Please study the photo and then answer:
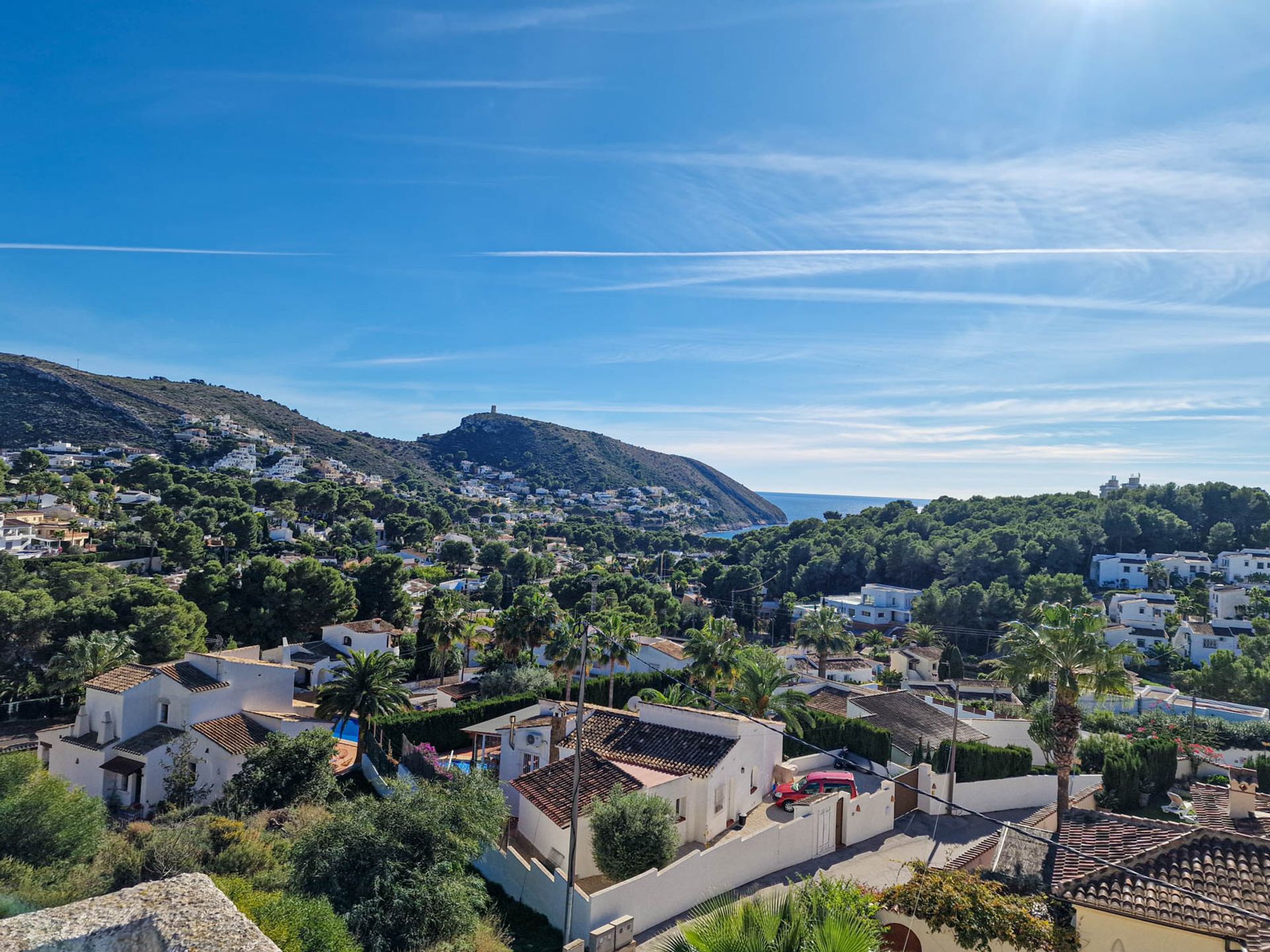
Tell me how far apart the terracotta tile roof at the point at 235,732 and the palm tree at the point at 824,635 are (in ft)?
107

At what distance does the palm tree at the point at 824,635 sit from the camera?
161 ft

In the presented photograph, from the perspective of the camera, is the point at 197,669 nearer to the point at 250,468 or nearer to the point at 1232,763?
the point at 1232,763

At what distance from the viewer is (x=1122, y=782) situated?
24.2 m

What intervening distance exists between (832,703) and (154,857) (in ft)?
85.0

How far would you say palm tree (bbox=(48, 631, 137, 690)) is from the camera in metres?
35.0

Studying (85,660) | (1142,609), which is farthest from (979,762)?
(1142,609)

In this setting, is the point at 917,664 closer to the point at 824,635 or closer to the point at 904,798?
the point at 824,635

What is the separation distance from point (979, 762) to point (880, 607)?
67323mm

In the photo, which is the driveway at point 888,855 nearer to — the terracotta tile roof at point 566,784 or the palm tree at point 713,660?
the terracotta tile roof at point 566,784

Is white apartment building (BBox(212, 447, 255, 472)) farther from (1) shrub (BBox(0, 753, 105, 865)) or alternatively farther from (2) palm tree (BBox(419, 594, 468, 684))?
(1) shrub (BBox(0, 753, 105, 865))

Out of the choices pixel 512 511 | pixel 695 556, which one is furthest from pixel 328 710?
pixel 512 511

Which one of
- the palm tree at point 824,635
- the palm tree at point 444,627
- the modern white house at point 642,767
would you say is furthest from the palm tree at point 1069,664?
the palm tree at point 824,635

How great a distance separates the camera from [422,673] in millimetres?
44531

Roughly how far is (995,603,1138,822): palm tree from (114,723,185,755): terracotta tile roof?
27395 millimetres
